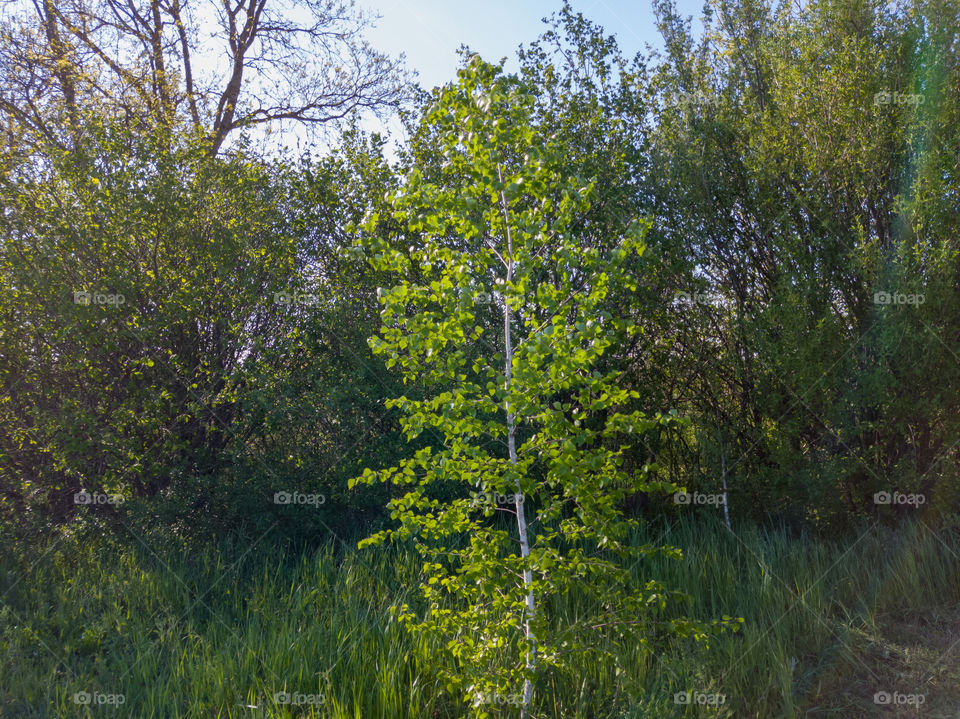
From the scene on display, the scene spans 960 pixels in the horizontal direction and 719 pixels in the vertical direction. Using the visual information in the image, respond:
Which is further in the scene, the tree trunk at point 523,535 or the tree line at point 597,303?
the tree line at point 597,303

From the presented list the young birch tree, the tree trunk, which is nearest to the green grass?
the tree trunk

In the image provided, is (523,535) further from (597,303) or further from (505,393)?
(597,303)

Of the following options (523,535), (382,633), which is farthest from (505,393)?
(382,633)

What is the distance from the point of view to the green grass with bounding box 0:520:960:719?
4.32 meters

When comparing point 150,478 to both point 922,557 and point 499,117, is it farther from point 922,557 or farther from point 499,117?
point 922,557

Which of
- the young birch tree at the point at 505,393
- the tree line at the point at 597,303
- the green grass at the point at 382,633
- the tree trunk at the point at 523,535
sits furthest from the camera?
the tree line at the point at 597,303

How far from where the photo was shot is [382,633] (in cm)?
480

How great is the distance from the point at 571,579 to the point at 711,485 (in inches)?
149

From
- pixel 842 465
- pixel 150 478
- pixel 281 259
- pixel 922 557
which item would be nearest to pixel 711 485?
pixel 842 465

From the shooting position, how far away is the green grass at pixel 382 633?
4.32m

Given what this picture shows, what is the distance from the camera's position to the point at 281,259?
24.9 ft

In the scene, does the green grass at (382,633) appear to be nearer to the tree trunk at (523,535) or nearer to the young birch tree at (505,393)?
the tree trunk at (523,535)

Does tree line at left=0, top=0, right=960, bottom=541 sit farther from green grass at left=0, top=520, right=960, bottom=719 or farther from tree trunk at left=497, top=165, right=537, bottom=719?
tree trunk at left=497, top=165, right=537, bottom=719

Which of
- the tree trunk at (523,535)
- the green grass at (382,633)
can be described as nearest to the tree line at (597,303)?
the green grass at (382,633)
